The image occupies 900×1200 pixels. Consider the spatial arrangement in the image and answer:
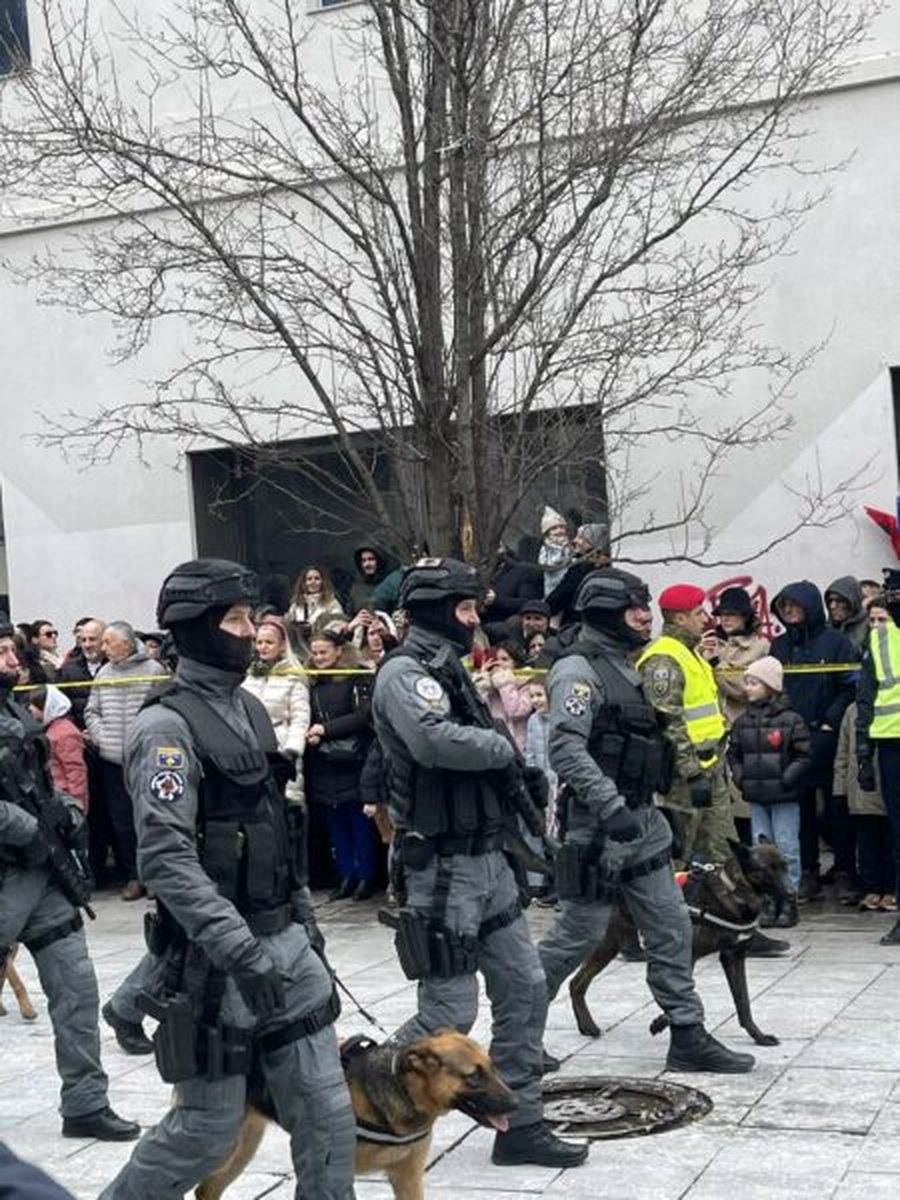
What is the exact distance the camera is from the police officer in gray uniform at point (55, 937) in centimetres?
705

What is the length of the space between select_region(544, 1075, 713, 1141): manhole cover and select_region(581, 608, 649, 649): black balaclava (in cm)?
175

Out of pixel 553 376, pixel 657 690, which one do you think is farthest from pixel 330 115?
pixel 657 690

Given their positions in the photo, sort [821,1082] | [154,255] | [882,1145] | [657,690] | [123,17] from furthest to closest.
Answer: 1. [123,17]
2. [154,255]
3. [657,690]
4. [821,1082]
5. [882,1145]

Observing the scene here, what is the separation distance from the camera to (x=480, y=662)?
39.9 feet

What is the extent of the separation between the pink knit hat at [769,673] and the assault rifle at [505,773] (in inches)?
181

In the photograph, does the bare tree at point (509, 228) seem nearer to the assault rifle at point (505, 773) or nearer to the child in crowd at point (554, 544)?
the child in crowd at point (554, 544)

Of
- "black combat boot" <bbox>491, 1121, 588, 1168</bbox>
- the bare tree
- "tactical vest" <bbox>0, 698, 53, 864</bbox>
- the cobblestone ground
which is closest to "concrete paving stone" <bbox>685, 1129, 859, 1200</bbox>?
the cobblestone ground

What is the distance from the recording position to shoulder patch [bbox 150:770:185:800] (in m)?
5.02

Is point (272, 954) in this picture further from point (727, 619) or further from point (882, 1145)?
point (727, 619)

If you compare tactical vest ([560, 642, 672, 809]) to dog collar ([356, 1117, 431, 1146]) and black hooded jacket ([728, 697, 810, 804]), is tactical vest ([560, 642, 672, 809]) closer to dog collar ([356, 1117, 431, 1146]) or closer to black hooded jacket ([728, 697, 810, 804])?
dog collar ([356, 1117, 431, 1146])

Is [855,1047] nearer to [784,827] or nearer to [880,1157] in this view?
[880,1157]

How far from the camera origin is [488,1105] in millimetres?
5430

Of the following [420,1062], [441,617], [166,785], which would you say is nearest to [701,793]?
[441,617]

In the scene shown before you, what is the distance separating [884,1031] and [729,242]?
25.6 ft
